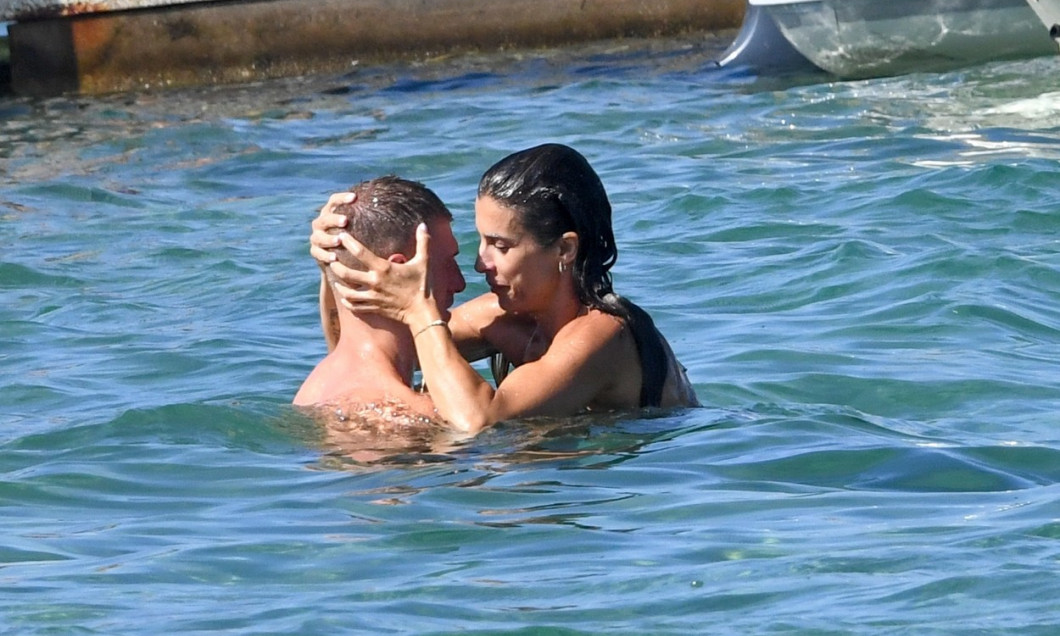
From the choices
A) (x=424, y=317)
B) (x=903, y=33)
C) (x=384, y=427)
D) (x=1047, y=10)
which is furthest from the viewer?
(x=903, y=33)

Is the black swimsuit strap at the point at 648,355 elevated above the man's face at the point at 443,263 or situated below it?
below

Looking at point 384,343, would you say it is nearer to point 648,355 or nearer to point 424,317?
point 424,317

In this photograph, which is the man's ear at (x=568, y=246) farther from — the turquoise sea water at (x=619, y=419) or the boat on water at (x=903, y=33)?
the boat on water at (x=903, y=33)

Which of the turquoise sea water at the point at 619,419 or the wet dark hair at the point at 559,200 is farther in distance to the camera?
the wet dark hair at the point at 559,200

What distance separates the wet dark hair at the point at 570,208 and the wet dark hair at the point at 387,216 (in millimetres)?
199

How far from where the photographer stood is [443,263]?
5.37 metres

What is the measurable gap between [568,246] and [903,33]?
10.4 meters

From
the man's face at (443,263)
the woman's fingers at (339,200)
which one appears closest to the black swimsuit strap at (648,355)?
the man's face at (443,263)

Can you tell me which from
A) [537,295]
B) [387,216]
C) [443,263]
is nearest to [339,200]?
[387,216]

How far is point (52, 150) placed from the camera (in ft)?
44.8

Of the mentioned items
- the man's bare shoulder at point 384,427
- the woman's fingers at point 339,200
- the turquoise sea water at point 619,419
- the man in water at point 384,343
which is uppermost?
the woman's fingers at point 339,200

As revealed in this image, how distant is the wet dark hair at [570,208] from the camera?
208 inches

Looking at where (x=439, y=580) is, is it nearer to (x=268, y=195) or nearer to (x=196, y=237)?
(x=196, y=237)

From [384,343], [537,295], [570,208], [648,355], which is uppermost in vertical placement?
[570,208]
